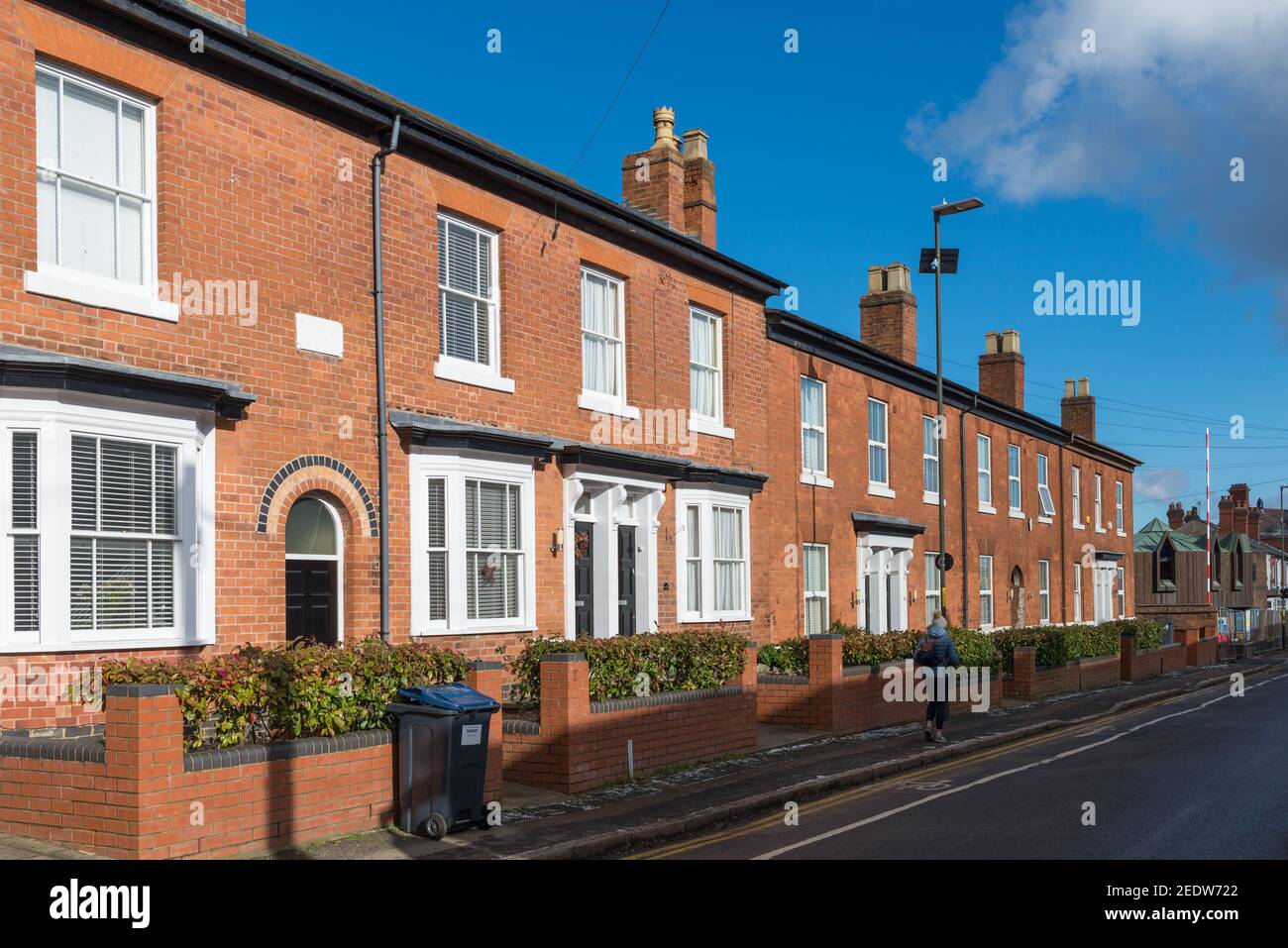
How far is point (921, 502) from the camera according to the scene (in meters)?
29.5

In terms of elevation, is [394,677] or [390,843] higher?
[394,677]

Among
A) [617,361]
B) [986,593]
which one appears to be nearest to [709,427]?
[617,361]

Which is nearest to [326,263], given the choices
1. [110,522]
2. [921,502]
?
[110,522]

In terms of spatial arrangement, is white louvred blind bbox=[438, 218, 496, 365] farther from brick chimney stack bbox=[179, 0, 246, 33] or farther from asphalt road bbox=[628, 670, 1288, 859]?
asphalt road bbox=[628, 670, 1288, 859]

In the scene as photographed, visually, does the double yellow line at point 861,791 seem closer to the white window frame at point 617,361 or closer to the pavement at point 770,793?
the pavement at point 770,793

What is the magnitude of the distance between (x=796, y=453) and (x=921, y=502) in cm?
687

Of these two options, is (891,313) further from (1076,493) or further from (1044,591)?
(1076,493)

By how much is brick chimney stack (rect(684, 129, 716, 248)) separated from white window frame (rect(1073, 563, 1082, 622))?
23.8 meters

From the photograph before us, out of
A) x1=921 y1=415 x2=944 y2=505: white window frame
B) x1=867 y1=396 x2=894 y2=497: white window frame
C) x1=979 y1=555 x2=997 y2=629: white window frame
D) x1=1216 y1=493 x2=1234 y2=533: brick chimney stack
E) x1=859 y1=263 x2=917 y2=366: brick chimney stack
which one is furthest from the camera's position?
x1=1216 y1=493 x2=1234 y2=533: brick chimney stack

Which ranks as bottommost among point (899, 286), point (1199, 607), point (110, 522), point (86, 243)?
point (1199, 607)

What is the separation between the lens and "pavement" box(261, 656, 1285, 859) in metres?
9.84

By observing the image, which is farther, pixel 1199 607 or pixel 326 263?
pixel 1199 607

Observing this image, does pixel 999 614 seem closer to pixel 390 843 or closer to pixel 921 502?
pixel 921 502

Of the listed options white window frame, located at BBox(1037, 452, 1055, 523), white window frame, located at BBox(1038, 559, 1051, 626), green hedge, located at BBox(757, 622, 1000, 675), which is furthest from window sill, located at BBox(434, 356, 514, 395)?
white window frame, located at BBox(1037, 452, 1055, 523)
